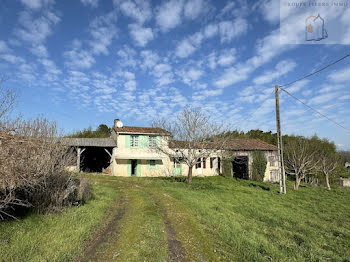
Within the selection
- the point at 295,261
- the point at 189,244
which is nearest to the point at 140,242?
the point at 189,244

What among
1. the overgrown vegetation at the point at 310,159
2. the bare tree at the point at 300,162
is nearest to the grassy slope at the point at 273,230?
the bare tree at the point at 300,162

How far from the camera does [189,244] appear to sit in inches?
211

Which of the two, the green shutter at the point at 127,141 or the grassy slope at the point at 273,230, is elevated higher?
the green shutter at the point at 127,141

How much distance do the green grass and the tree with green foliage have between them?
20.2 meters

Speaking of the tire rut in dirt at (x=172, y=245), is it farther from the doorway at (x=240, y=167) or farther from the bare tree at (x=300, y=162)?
the doorway at (x=240, y=167)

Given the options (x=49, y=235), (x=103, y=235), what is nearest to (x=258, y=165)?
(x=103, y=235)

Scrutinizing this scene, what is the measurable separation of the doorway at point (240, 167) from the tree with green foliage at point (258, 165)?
3.02ft

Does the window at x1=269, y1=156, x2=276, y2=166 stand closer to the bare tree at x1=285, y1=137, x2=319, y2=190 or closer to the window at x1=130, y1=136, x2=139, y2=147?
the bare tree at x1=285, y1=137, x2=319, y2=190

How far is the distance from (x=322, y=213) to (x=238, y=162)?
552 inches

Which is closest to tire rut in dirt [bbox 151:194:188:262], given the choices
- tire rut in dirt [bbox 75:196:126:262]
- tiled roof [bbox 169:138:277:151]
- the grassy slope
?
the grassy slope

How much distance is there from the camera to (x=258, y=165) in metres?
23.8

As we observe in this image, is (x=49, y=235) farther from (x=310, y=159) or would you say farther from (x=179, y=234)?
(x=310, y=159)

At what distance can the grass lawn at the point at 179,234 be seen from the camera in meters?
4.84

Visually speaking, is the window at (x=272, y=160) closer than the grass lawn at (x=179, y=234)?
A: No
